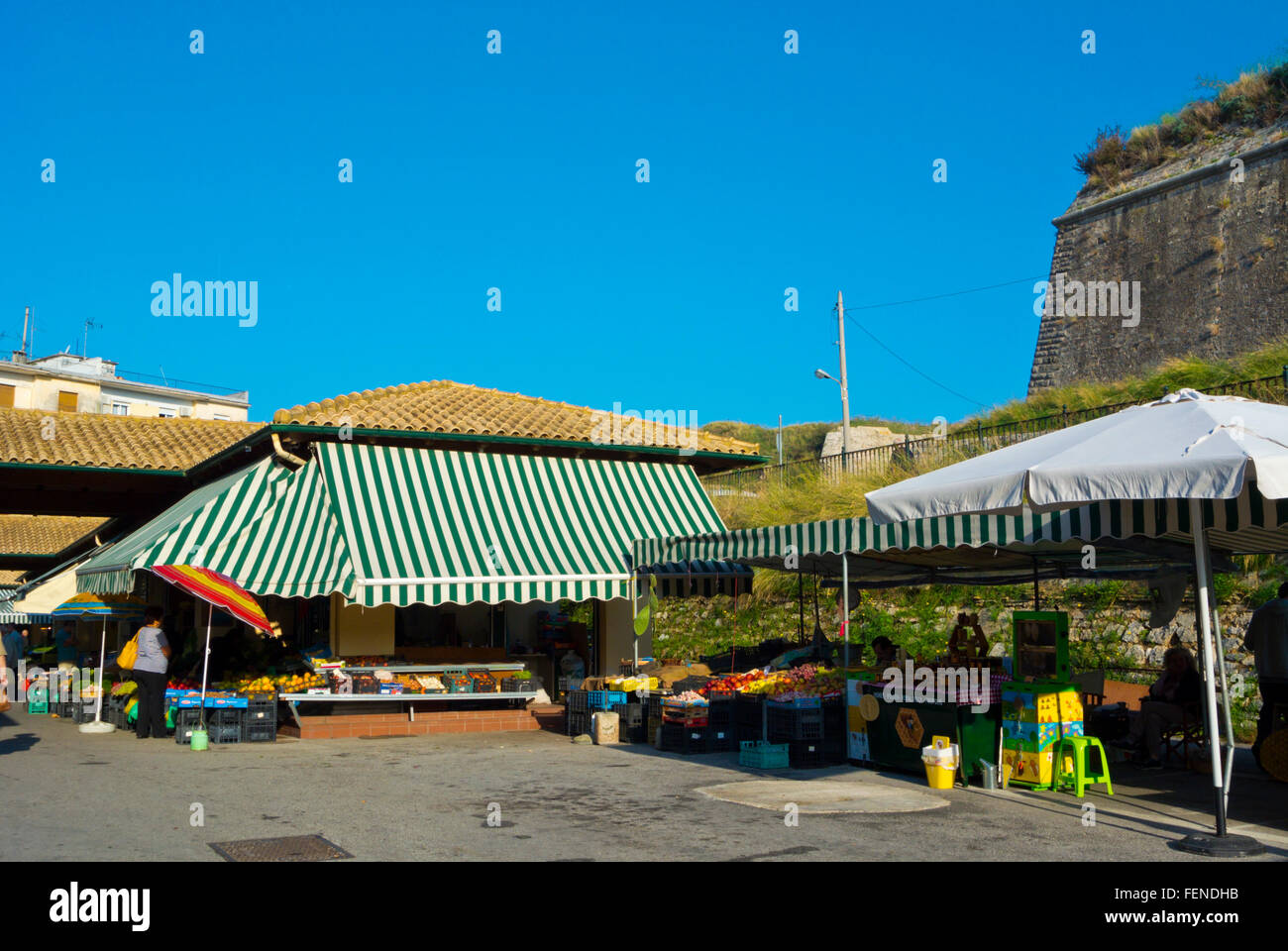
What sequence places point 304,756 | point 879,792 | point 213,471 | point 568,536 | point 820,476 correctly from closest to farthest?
1. point 879,792
2. point 304,756
3. point 568,536
4. point 213,471
5. point 820,476

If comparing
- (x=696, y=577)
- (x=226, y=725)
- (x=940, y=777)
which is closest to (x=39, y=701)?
(x=226, y=725)

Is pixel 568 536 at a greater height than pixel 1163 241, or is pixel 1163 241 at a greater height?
pixel 1163 241

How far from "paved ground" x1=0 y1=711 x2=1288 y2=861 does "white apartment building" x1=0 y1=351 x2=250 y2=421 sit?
47.8 metres

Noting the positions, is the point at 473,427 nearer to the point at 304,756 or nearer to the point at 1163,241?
the point at 304,756

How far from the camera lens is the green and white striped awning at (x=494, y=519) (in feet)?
50.1

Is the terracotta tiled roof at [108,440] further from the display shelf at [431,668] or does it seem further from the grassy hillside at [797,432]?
the grassy hillside at [797,432]

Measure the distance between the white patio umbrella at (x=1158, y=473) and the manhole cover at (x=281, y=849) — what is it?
17.2ft

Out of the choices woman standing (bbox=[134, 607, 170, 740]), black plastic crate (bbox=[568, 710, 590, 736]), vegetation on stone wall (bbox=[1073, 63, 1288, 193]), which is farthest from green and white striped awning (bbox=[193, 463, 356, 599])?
vegetation on stone wall (bbox=[1073, 63, 1288, 193])

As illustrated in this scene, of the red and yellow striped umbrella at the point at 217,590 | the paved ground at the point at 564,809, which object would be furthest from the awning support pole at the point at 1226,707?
the red and yellow striped umbrella at the point at 217,590

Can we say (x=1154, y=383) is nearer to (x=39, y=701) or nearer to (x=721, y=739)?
(x=721, y=739)

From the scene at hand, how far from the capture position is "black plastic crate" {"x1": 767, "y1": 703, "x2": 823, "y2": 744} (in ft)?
39.0

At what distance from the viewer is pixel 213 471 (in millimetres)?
20984

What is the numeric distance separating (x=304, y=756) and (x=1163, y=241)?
91.4 feet
